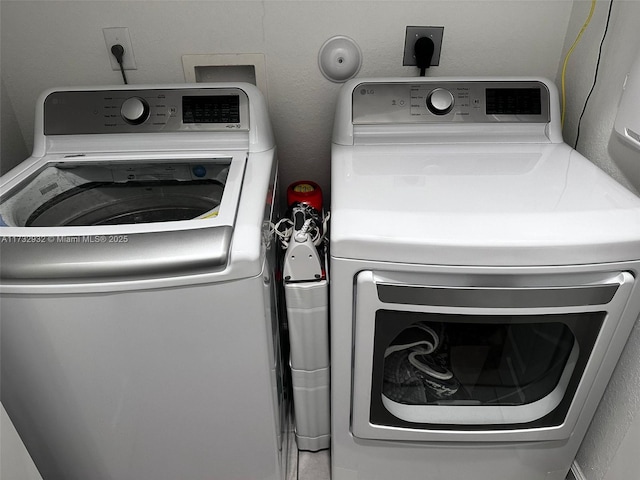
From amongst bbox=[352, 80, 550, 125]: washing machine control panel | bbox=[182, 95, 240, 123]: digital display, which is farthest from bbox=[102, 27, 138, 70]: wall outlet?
bbox=[352, 80, 550, 125]: washing machine control panel

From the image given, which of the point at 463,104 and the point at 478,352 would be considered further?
the point at 463,104

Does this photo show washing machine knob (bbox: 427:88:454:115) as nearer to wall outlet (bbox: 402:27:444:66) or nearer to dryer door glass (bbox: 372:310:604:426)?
wall outlet (bbox: 402:27:444:66)

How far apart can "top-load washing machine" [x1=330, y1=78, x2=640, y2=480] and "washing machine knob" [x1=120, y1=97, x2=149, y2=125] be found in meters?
0.53

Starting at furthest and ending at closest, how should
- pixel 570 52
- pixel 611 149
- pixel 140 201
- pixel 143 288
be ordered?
1. pixel 570 52
2. pixel 140 201
3. pixel 611 149
4. pixel 143 288

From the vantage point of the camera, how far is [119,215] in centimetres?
115

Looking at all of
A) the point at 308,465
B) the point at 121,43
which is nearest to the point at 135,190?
the point at 121,43

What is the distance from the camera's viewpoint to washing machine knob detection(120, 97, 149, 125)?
3.84 feet

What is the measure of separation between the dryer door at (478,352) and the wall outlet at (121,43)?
103 centimetres

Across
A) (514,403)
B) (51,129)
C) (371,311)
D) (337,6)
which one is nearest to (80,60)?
(51,129)

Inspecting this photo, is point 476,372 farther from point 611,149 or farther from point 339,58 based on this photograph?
point 339,58

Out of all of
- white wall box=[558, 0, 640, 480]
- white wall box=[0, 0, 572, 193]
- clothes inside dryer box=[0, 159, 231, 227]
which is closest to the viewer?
white wall box=[558, 0, 640, 480]

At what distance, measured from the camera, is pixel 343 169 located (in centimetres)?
104

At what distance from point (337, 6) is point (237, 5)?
0.29 meters

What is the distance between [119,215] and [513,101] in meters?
1.12
